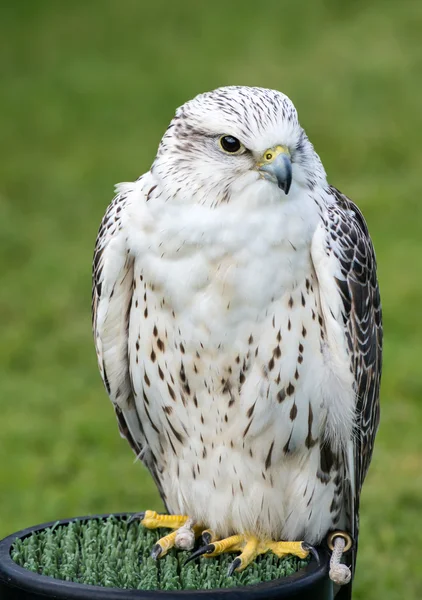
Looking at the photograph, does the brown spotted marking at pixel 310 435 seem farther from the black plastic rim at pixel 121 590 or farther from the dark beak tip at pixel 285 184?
the dark beak tip at pixel 285 184

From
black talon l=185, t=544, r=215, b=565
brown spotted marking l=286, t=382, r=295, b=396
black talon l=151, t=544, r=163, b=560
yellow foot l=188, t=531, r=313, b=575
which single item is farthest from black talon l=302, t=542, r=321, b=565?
brown spotted marking l=286, t=382, r=295, b=396

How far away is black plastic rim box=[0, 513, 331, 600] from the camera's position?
3.00 m

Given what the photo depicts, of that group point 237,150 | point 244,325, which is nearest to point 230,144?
point 237,150

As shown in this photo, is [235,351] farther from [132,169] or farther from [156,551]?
[132,169]

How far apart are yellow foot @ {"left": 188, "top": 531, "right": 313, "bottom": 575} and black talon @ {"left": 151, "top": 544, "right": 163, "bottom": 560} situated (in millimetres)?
104

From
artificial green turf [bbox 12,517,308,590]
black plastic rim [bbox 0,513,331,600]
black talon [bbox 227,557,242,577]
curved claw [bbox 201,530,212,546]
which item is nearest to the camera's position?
black plastic rim [bbox 0,513,331,600]

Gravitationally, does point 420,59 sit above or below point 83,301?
above

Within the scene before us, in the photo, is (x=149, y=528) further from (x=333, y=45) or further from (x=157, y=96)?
(x=333, y=45)

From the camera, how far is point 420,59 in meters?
12.9

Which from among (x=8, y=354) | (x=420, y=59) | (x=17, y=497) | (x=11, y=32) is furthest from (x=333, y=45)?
(x=17, y=497)

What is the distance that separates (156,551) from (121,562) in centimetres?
15

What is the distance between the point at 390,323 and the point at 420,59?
5423mm

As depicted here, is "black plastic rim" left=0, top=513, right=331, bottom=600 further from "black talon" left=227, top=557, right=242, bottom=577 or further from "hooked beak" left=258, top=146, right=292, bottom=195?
"hooked beak" left=258, top=146, right=292, bottom=195

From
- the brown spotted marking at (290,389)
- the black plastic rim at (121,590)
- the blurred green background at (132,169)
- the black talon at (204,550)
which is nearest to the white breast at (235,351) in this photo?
the brown spotted marking at (290,389)
